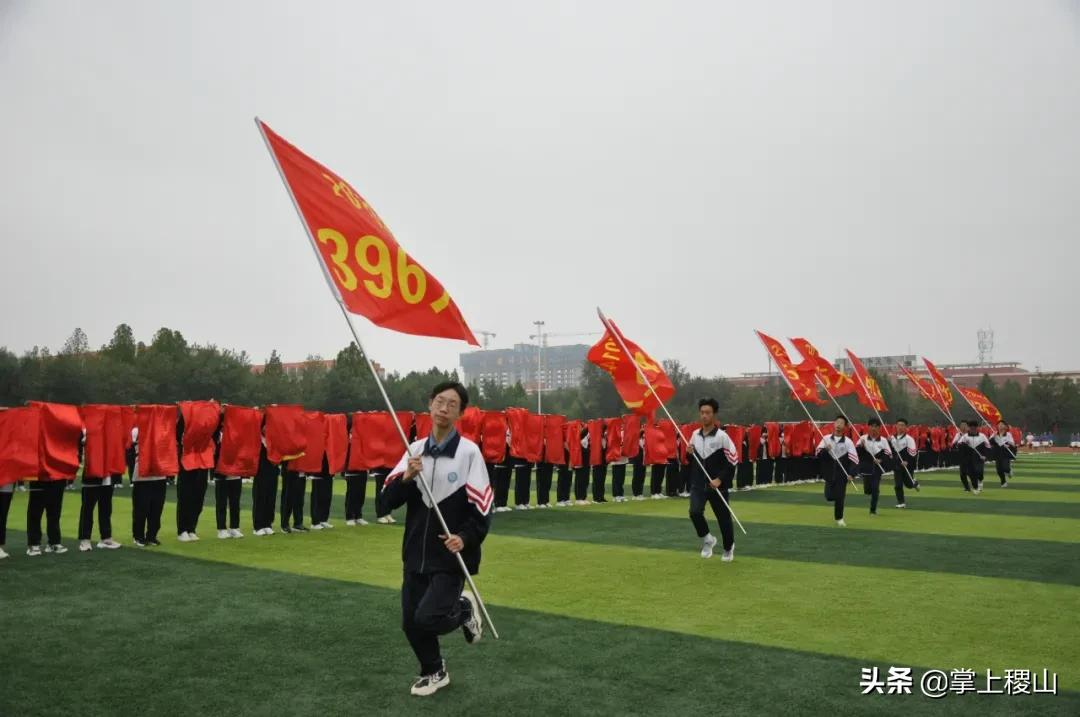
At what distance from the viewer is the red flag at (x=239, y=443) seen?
14523 millimetres

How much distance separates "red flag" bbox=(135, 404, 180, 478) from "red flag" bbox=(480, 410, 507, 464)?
706cm

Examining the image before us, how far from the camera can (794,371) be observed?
21.9 meters

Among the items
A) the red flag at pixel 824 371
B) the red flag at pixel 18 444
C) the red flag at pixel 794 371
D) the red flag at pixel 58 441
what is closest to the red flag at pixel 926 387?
the red flag at pixel 824 371

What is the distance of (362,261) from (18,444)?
7.71m

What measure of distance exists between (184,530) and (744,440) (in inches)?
713

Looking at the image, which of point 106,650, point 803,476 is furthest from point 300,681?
point 803,476

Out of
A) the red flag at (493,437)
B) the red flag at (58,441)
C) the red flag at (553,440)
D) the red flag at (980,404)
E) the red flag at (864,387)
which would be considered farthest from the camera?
the red flag at (980,404)

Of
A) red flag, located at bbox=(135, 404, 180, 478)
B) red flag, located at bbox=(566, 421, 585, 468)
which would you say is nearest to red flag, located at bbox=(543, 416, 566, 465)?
red flag, located at bbox=(566, 421, 585, 468)

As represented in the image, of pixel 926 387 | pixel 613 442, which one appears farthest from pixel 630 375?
pixel 926 387

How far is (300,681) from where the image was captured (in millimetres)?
6246

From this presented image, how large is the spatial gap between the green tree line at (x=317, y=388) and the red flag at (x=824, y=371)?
20622mm

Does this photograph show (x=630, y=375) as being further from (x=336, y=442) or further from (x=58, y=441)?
(x=58, y=441)

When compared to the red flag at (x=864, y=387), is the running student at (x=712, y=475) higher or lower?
lower

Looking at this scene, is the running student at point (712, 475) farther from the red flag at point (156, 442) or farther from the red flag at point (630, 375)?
the red flag at point (156, 442)
